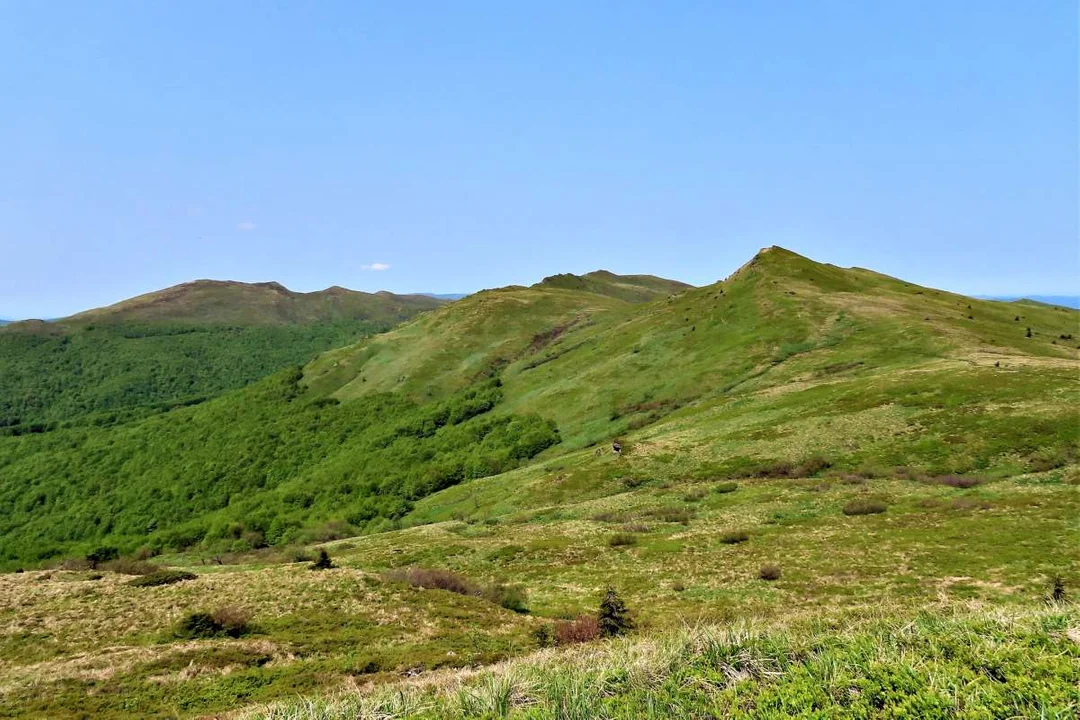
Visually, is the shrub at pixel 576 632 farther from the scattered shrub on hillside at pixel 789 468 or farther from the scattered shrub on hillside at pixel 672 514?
the scattered shrub on hillside at pixel 789 468

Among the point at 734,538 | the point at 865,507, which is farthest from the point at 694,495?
the point at 865,507

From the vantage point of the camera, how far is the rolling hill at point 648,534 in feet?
41.6

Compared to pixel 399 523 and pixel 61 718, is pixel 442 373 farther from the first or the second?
pixel 61 718

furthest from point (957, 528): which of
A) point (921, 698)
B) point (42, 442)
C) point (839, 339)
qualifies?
point (42, 442)

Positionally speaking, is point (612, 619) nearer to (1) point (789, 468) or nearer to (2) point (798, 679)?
(2) point (798, 679)

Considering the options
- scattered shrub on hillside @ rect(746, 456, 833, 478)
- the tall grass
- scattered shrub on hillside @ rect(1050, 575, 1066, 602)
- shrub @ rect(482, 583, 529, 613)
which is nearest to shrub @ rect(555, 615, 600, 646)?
shrub @ rect(482, 583, 529, 613)

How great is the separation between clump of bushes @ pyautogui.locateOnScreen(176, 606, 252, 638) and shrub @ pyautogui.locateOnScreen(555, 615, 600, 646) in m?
14.4

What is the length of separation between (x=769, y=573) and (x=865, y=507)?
13.8 meters

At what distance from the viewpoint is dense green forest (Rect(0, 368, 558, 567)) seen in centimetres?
9144

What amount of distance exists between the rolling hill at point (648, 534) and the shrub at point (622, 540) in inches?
6.2

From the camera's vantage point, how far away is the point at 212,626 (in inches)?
992

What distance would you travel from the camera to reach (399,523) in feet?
244

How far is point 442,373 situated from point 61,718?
418ft

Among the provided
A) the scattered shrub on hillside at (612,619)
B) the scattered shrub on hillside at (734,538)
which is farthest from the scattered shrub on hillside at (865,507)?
the scattered shrub on hillside at (612,619)
